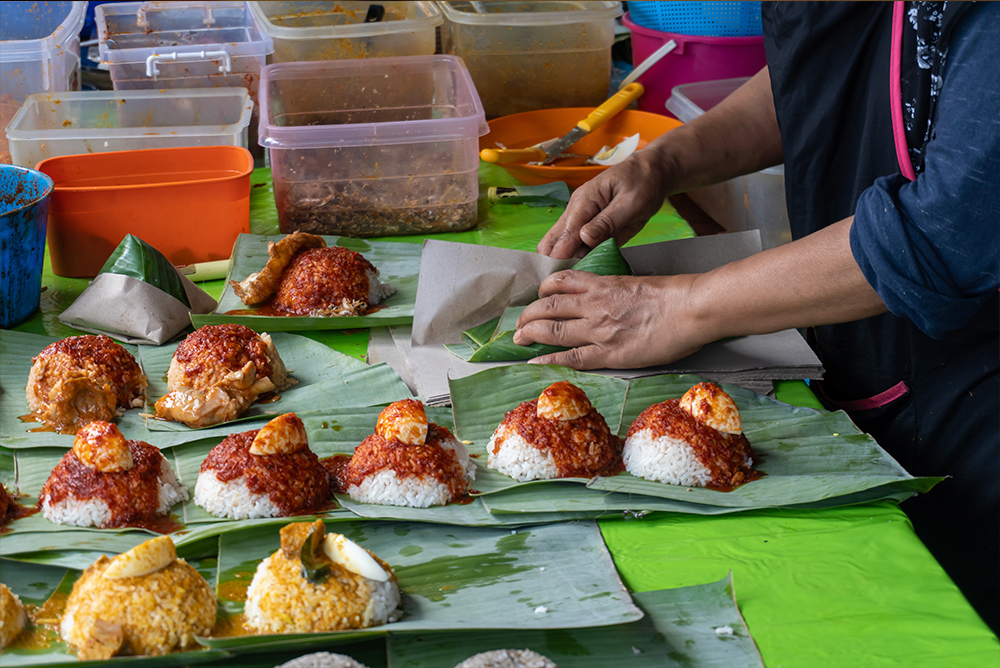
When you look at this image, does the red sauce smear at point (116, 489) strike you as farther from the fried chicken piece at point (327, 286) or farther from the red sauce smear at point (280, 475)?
the fried chicken piece at point (327, 286)

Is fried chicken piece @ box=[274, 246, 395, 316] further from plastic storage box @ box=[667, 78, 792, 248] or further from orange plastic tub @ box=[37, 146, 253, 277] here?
plastic storage box @ box=[667, 78, 792, 248]

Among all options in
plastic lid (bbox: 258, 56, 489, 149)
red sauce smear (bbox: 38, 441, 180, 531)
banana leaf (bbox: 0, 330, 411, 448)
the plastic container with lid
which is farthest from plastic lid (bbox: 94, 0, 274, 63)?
red sauce smear (bbox: 38, 441, 180, 531)

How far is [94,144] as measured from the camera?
8.80ft

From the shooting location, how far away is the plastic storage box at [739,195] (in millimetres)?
2996

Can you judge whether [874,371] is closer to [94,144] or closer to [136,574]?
[136,574]

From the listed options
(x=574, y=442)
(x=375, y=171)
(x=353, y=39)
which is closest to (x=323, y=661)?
(x=574, y=442)

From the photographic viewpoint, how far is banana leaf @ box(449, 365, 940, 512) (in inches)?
58.1

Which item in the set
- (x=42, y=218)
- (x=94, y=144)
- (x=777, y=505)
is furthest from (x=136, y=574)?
(x=94, y=144)

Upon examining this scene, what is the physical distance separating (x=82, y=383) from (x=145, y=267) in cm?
49

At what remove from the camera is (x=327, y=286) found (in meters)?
2.21

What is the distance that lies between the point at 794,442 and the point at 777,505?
0.27 metres

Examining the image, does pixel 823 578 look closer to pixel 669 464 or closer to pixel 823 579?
pixel 823 579

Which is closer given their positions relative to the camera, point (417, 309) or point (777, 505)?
point (777, 505)

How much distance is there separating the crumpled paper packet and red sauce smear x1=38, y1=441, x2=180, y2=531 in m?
0.69
